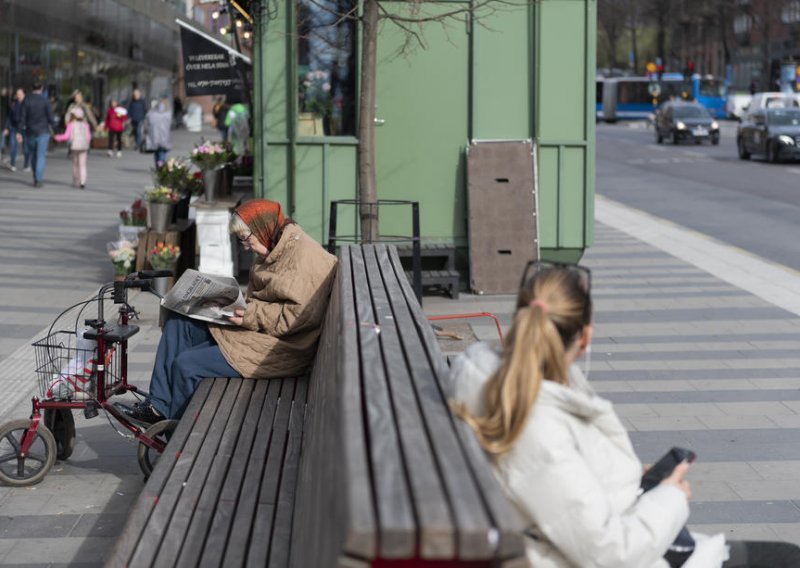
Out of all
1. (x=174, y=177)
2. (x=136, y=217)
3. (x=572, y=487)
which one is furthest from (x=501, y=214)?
(x=572, y=487)

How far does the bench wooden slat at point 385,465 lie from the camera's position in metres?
2.53

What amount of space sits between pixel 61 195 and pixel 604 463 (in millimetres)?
21225

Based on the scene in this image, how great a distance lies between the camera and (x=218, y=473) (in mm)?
5090

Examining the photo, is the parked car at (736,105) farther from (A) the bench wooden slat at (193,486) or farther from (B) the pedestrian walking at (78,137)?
(A) the bench wooden slat at (193,486)

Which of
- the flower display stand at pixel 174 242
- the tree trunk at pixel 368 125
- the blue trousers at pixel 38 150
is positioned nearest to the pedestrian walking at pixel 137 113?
the blue trousers at pixel 38 150

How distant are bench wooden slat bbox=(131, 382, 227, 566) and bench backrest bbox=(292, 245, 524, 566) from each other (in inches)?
17.9

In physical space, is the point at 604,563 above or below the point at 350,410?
below

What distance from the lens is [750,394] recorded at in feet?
27.7

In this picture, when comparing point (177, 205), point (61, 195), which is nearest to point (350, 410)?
point (177, 205)

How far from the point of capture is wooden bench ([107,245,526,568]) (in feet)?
8.48

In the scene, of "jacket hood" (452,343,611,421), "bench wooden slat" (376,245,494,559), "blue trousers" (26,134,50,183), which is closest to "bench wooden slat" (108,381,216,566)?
"bench wooden slat" (376,245,494,559)

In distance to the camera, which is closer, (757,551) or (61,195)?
(757,551)

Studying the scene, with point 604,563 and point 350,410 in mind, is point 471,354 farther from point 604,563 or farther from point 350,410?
point 604,563

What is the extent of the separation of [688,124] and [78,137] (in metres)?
29.1
